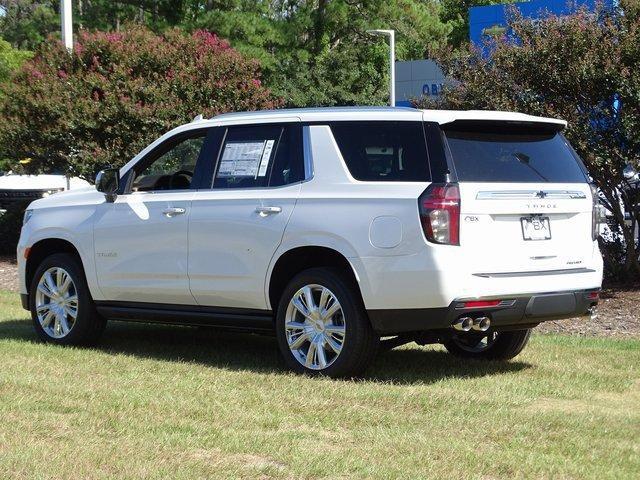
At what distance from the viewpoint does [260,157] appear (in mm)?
8359

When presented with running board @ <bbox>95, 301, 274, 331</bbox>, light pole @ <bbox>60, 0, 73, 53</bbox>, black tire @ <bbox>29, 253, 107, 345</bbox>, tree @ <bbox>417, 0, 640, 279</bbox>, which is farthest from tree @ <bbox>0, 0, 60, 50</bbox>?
running board @ <bbox>95, 301, 274, 331</bbox>

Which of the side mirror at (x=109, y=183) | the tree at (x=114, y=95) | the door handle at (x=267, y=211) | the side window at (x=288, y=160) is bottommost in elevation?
the door handle at (x=267, y=211)

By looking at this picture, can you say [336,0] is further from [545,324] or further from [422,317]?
[422,317]

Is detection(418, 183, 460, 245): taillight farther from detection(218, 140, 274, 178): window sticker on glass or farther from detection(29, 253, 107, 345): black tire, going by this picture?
detection(29, 253, 107, 345): black tire

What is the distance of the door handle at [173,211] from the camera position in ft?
28.2

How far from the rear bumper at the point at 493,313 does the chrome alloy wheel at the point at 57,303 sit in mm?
3095

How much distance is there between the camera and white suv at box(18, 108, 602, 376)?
7320 millimetres

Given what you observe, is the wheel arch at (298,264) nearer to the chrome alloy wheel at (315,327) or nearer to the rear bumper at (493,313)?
the chrome alloy wheel at (315,327)

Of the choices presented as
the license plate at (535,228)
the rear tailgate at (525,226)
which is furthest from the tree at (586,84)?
the license plate at (535,228)

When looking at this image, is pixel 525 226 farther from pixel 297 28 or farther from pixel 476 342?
pixel 297 28

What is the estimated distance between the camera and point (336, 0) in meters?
35.5

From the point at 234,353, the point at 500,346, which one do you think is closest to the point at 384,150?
the point at 500,346

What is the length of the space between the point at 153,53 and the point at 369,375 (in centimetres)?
1120

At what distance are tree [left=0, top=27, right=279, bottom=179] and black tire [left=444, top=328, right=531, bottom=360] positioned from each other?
9557 mm
